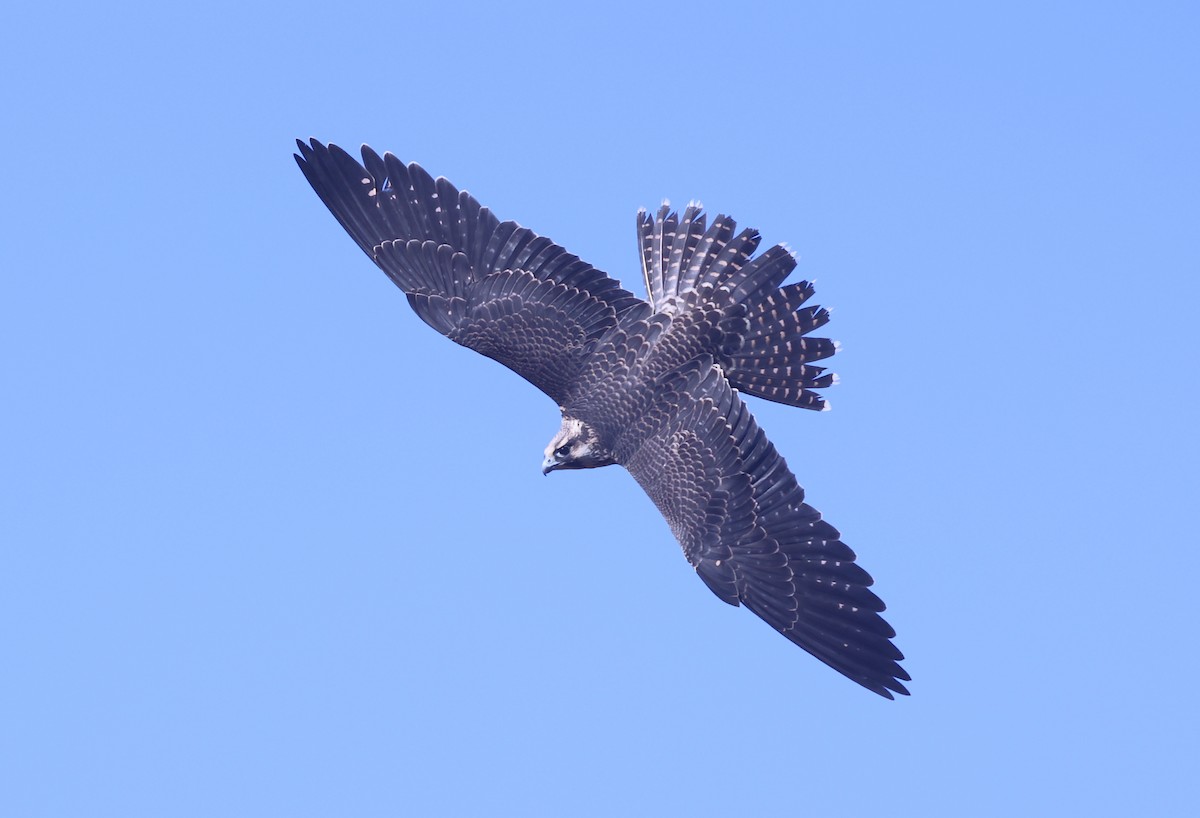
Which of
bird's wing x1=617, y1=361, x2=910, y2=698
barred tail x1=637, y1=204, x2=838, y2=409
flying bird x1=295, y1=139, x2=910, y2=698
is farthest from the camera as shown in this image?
barred tail x1=637, y1=204, x2=838, y2=409

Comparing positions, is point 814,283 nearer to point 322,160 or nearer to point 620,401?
point 620,401

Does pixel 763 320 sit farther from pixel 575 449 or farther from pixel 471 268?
pixel 471 268

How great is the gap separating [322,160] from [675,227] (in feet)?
11.2

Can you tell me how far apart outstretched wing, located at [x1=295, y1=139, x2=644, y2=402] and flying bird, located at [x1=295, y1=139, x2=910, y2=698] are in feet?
0.04

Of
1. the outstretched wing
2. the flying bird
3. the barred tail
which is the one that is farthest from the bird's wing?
the outstretched wing

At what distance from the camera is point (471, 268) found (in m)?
18.2

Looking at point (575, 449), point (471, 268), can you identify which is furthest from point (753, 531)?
point (471, 268)

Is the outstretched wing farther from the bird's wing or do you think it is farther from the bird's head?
the bird's wing

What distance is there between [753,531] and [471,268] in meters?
3.80

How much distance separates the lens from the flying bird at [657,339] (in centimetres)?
1675

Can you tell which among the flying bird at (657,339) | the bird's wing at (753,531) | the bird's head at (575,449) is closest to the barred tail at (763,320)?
the flying bird at (657,339)

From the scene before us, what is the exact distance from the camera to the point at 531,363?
1802 cm

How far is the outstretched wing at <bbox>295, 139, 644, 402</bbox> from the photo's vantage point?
17.9 metres

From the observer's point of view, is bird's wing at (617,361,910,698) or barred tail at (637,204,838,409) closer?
bird's wing at (617,361,910,698)
